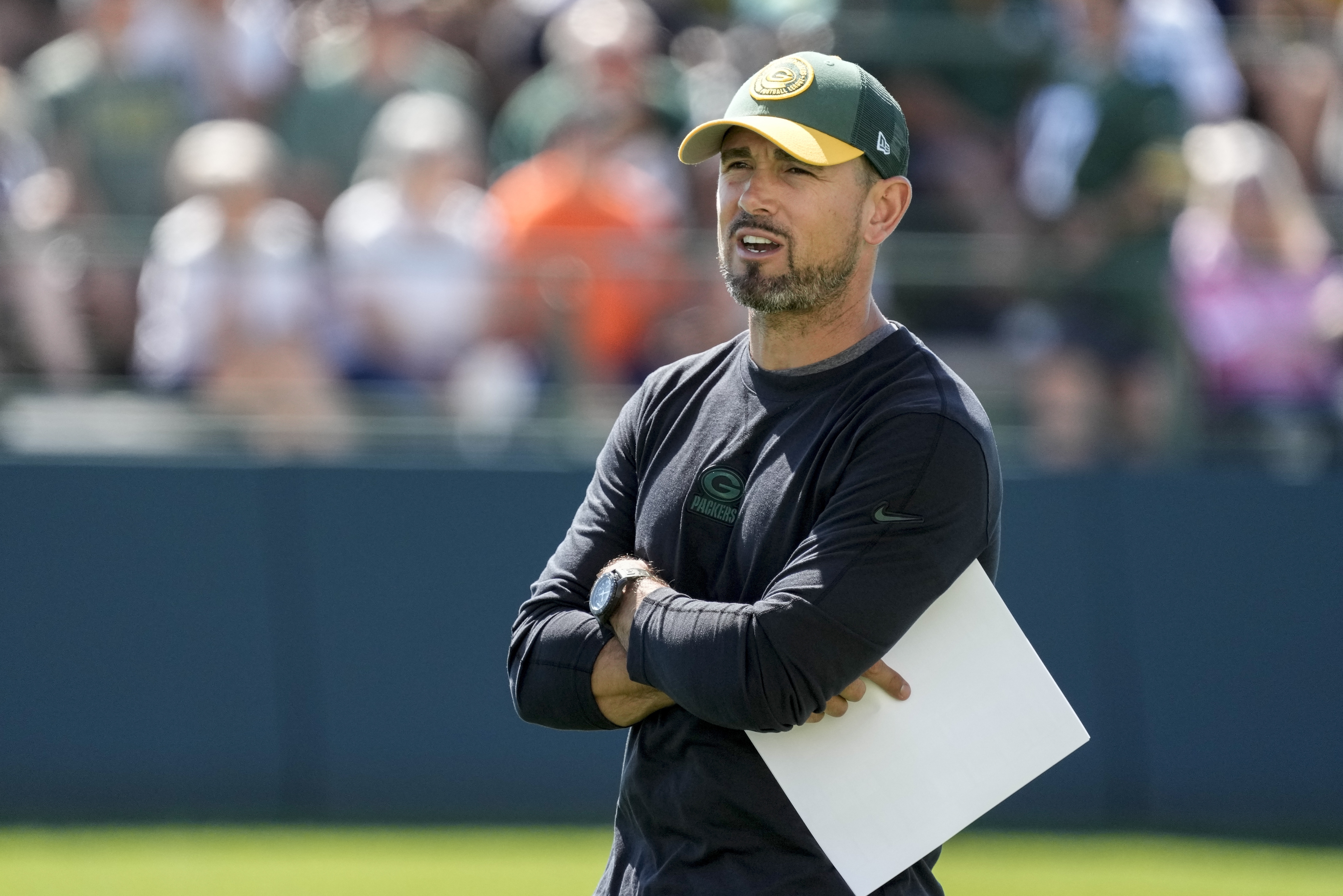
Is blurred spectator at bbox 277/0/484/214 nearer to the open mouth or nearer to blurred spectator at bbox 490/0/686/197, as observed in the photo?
blurred spectator at bbox 490/0/686/197

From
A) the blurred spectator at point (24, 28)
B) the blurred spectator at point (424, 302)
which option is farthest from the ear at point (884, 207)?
the blurred spectator at point (24, 28)

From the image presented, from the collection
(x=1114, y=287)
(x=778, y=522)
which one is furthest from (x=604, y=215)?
(x=778, y=522)

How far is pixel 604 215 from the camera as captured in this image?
8.59m

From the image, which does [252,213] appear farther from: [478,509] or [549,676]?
[549,676]

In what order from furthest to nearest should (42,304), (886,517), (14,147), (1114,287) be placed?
(14,147) → (1114,287) → (42,304) → (886,517)

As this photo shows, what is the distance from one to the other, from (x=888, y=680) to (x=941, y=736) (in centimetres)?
14

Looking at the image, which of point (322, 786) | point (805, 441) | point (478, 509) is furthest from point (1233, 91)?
point (805, 441)

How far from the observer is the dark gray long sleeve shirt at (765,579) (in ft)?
10.0

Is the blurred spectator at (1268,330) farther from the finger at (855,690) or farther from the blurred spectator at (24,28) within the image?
the blurred spectator at (24,28)

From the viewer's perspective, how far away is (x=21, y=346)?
796cm

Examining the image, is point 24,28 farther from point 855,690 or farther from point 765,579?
point 855,690

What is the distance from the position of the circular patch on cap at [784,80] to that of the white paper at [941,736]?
92 centimetres

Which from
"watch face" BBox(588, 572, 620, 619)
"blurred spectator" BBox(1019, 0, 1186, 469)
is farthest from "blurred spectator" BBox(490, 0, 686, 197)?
"watch face" BBox(588, 572, 620, 619)

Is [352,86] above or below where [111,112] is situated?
above
